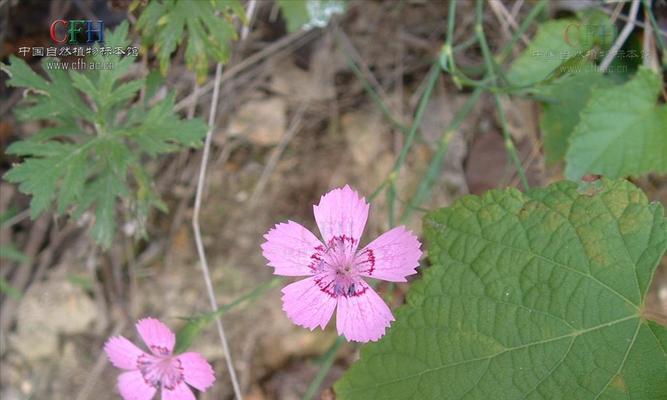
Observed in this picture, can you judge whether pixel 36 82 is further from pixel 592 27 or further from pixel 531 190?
pixel 592 27

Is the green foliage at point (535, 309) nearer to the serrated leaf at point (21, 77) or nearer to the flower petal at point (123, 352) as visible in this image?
the flower petal at point (123, 352)

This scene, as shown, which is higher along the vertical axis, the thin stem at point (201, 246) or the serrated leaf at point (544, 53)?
the serrated leaf at point (544, 53)

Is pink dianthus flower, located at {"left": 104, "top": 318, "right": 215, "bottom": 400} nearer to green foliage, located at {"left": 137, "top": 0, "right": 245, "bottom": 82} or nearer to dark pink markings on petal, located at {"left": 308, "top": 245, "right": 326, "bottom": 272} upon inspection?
dark pink markings on petal, located at {"left": 308, "top": 245, "right": 326, "bottom": 272}

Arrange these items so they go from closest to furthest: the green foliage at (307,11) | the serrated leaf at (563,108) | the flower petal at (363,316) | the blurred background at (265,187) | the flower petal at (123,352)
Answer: the flower petal at (363,316), the flower petal at (123,352), the serrated leaf at (563,108), the green foliage at (307,11), the blurred background at (265,187)

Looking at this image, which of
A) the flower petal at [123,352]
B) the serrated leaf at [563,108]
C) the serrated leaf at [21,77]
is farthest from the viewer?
the serrated leaf at [563,108]

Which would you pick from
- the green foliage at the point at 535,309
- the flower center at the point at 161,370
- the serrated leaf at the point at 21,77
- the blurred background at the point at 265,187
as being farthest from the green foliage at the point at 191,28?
the green foliage at the point at 535,309

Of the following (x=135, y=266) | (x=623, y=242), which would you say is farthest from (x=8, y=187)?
(x=623, y=242)
